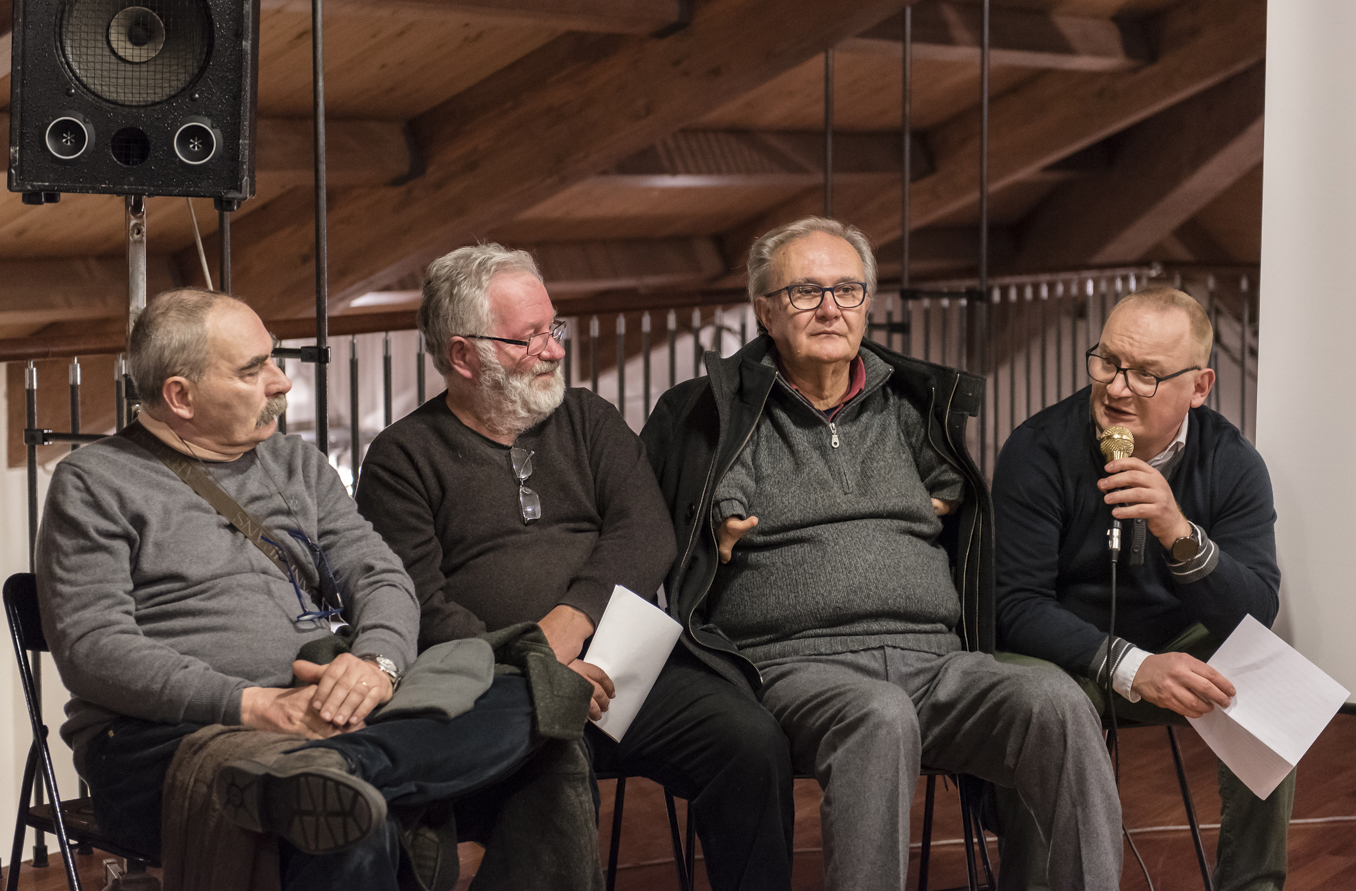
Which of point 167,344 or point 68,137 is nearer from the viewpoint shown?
point 167,344

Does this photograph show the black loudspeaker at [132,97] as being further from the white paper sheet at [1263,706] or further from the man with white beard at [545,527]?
the white paper sheet at [1263,706]

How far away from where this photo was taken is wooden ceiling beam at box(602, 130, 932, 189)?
19.1 feet

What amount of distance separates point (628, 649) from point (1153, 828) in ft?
4.43

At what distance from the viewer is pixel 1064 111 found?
21.8 feet

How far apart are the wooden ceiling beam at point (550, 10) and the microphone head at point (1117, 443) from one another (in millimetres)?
2225

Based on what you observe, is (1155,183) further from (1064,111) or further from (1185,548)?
(1185,548)

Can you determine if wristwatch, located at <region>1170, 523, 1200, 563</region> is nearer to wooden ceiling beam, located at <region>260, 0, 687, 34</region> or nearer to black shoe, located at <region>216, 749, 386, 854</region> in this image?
black shoe, located at <region>216, 749, 386, 854</region>

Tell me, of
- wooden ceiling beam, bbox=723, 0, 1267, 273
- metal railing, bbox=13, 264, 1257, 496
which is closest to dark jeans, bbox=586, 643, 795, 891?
metal railing, bbox=13, 264, 1257, 496

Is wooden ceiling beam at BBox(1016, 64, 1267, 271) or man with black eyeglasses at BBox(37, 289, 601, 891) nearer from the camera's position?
man with black eyeglasses at BBox(37, 289, 601, 891)

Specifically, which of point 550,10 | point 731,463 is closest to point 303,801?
point 731,463

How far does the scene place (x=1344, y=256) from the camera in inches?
107

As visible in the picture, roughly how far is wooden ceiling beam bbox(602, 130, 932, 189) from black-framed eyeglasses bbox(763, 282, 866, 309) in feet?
10.7

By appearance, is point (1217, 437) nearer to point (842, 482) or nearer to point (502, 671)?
point (842, 482)

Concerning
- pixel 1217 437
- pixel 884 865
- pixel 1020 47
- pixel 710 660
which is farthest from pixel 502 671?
pixel 1020 47
